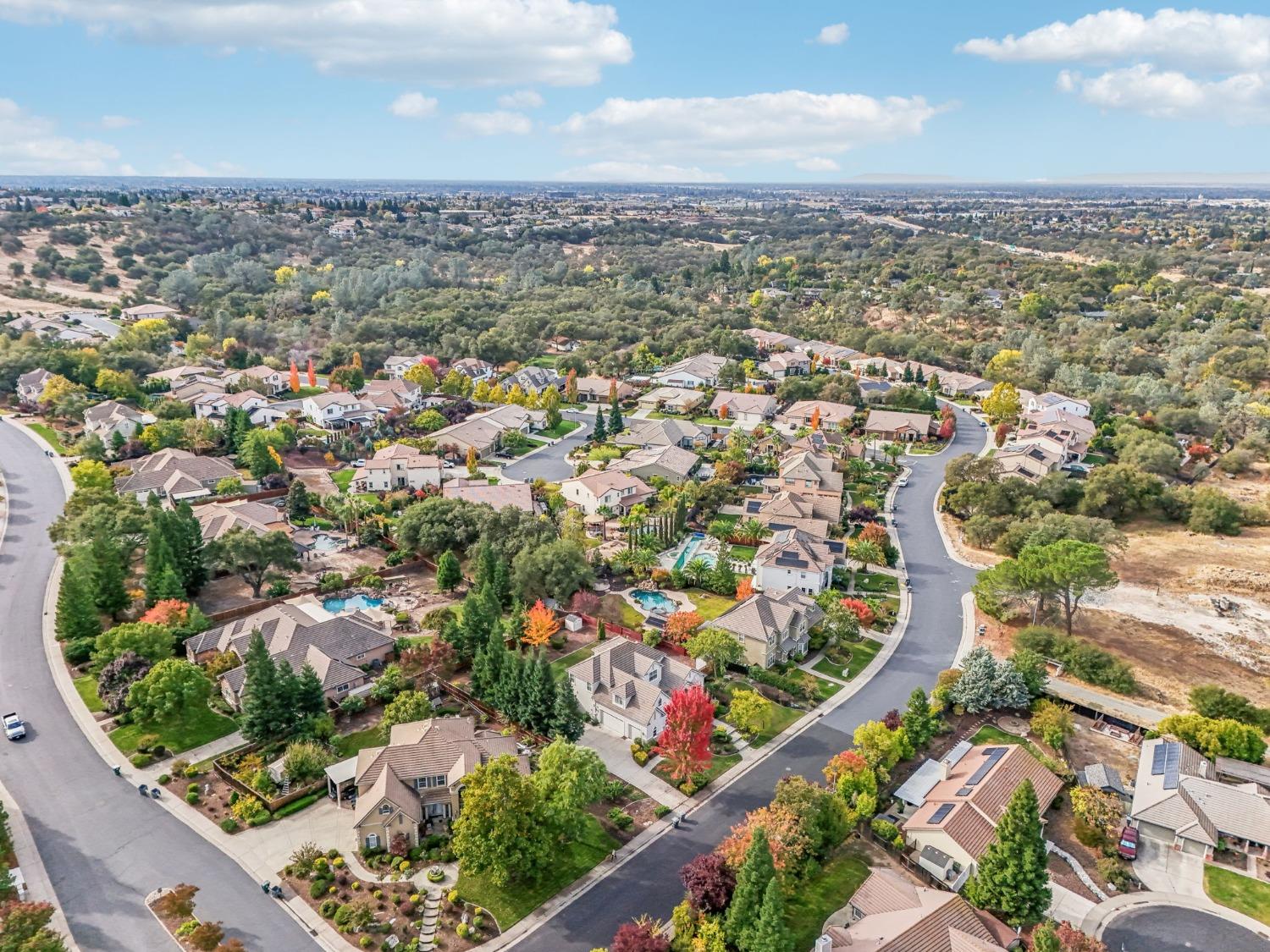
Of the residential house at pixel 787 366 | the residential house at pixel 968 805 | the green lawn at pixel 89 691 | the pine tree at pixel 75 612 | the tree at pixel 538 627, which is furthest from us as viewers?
the residential house at pixel 787 366

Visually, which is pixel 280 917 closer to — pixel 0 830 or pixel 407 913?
pixel 407 913

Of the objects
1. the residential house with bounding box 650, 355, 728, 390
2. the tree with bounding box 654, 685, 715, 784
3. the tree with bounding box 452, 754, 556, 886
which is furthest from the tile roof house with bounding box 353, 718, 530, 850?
the residential house with bounding box 650, 355, 728, 390

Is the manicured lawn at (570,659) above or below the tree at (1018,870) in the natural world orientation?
below

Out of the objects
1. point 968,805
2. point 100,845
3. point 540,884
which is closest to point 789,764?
point 968,805

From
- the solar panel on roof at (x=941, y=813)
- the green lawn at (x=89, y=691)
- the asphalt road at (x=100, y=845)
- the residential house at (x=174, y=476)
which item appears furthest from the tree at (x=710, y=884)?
the residential house at (x=174, y=476)

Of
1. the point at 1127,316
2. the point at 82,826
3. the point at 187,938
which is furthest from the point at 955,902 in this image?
the point at 1127,316

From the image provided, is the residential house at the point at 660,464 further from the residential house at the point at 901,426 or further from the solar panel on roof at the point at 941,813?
the solar panel on roof at the point at 941,813

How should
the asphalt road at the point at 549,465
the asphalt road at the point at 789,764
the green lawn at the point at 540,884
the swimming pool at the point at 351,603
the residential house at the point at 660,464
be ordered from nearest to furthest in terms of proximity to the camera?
the asphalt road at the point at 789,764 < the green lawn at the point at 540,884 < the swimming pool at the point at 351,603 < the residential house at the point at 660,464 < the asphalt road at the point at 549,465

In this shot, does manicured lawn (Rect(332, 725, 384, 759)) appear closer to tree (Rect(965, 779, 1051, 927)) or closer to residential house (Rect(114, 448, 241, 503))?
tree (Rect(965, 779, 1051, 927))
